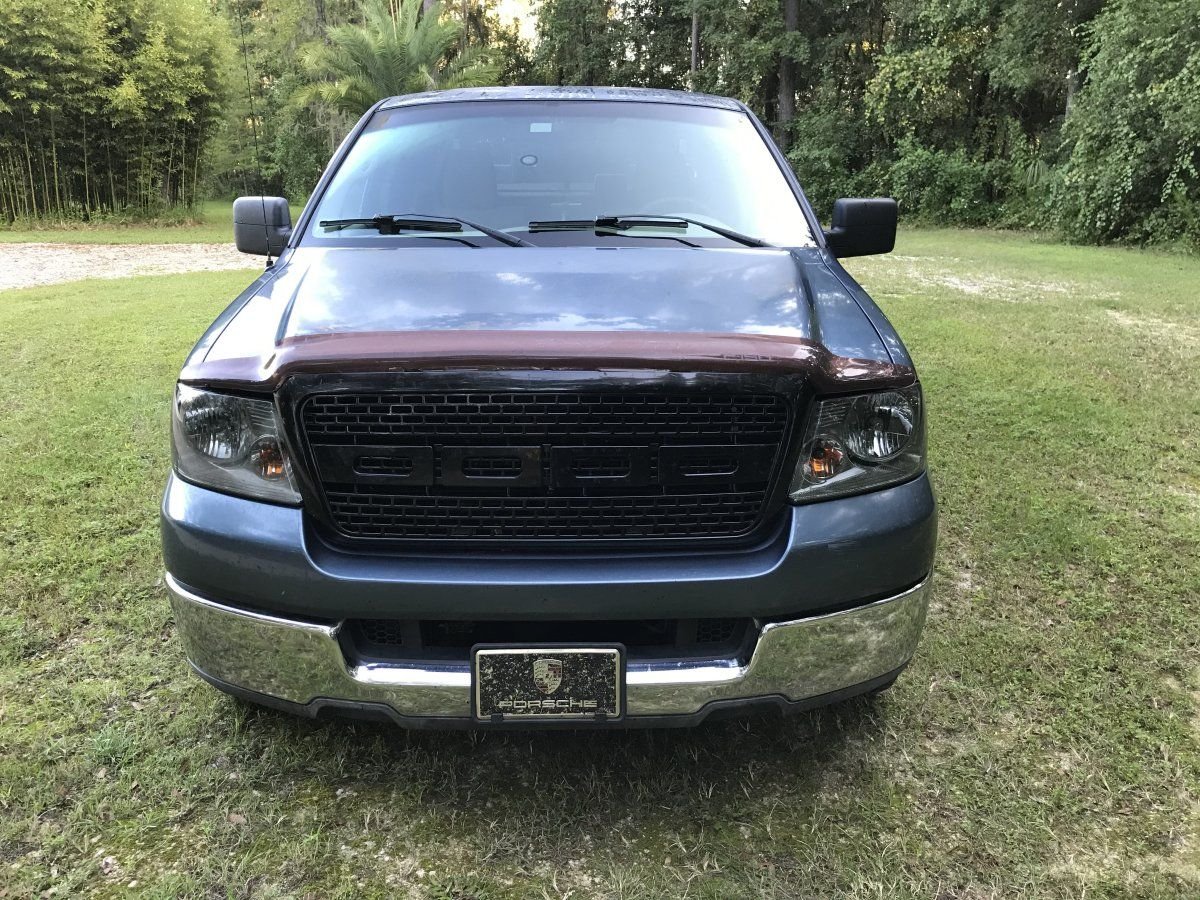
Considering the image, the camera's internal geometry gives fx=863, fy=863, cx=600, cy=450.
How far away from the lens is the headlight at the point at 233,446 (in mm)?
1788

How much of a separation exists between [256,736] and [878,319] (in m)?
1.90

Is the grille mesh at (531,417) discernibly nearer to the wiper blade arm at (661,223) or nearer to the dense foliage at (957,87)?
the wiper blade arm at (661,223)

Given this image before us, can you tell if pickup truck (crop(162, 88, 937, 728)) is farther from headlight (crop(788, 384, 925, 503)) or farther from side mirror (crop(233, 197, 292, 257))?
side mirror (crop(233, 197, 292, 257))

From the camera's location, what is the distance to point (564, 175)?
2.85 metres

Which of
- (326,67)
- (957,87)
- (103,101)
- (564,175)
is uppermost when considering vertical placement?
(326,67)

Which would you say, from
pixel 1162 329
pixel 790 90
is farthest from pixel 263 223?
pixel 790 90

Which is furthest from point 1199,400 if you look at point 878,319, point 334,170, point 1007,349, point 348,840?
A: point 348,840

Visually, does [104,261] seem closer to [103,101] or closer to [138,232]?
[138,232]

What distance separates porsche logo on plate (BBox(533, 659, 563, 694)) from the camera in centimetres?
172

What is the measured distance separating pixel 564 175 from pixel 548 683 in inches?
69.6

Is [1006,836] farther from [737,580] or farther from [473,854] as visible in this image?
[473,854]

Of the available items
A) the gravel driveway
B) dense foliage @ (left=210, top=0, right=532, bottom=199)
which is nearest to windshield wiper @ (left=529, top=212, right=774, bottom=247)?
the gravel driveway

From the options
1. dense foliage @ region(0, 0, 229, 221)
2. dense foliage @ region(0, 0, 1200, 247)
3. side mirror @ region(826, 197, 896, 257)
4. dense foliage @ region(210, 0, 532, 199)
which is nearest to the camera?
side mirror @ region(826, 197, 896, 257)

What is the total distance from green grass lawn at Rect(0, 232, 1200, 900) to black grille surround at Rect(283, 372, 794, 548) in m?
0.69
